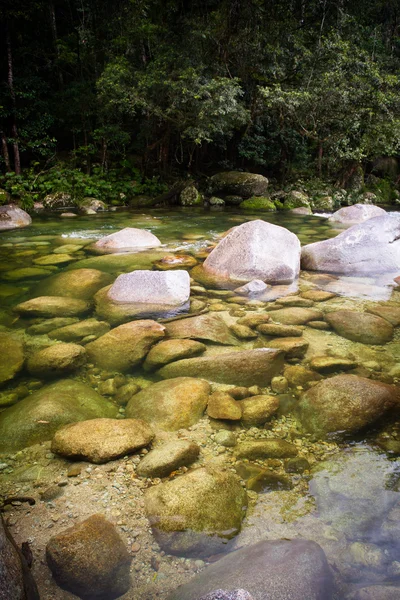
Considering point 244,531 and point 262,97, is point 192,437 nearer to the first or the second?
point 244,531

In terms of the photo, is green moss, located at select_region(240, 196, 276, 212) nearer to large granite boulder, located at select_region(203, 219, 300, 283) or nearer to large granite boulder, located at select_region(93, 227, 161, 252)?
large granite boulder, located at select_region(93, 227, 161, 252)

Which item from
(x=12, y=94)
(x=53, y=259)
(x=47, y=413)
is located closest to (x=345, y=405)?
(x=47, y=413)

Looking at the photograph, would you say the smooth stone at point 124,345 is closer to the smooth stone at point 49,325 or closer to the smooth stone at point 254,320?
the smooth stone at point 49,325

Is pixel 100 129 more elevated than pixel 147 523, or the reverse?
pixel 100 129

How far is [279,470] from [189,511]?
58 centimetres

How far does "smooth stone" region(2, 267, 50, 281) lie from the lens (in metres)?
5.43

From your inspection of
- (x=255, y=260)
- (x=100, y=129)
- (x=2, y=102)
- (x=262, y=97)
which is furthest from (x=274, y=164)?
(x=255, y=260)


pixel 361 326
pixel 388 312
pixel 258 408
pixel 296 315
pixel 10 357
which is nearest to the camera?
pixel 258 408

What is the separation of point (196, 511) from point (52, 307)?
118 inches

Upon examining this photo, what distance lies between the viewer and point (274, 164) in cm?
2019

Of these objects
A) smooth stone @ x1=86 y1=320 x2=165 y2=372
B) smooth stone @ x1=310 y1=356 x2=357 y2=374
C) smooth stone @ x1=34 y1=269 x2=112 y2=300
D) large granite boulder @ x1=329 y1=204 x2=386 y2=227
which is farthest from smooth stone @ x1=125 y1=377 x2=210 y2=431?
large granite boulder @ x1=329 y1=204 x2=386 y2=227

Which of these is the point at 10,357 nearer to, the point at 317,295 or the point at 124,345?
the point at 124,345

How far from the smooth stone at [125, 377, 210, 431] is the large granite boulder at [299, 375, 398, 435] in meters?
0.69

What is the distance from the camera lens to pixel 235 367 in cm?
290
